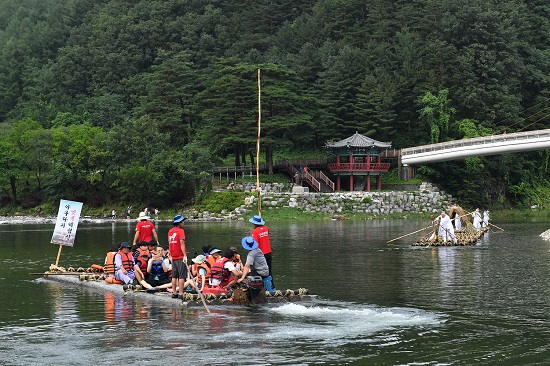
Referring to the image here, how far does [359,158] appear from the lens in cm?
7325

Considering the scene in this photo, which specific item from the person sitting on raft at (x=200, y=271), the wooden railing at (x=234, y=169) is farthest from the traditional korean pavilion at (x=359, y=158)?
the person sitting on raft at (x=200, y=271)

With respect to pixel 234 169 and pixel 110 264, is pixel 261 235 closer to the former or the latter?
pixel 110 264

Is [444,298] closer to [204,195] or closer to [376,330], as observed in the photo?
[376,330]

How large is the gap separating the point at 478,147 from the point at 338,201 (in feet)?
37.6

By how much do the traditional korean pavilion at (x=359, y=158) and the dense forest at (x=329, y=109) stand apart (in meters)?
3.02

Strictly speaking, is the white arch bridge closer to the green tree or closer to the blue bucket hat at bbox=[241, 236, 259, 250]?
the green tree

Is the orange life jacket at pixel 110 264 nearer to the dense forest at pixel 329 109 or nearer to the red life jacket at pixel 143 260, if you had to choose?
the red life jacket at pixel 143 260

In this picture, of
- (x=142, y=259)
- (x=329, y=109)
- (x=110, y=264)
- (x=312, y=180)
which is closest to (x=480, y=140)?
(x=312, y=180)

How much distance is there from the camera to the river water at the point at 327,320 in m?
15.6

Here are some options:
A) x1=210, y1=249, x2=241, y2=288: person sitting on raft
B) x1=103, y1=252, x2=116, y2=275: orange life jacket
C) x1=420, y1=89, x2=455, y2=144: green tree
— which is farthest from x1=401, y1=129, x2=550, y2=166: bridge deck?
x1=210, y1=249, x2=241, y2=288: person sitting on raft

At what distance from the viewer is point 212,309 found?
66.4ft

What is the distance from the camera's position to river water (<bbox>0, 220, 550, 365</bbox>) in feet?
51.2

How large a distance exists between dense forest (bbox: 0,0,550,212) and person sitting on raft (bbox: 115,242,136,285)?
138 ft

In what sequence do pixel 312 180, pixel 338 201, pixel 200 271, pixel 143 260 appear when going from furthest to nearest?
pixel 312 180 → pixel 338 201 → pixel 143 260 → pixel 200 271
